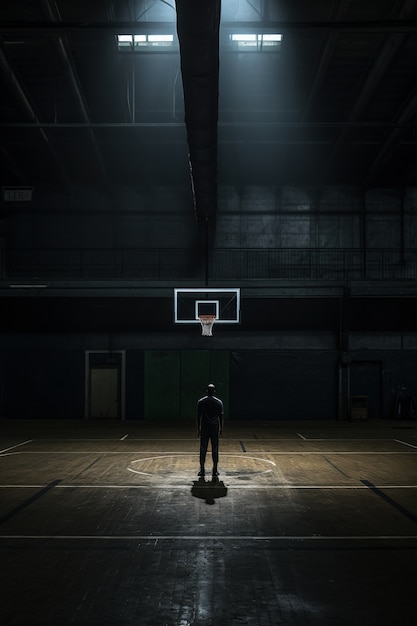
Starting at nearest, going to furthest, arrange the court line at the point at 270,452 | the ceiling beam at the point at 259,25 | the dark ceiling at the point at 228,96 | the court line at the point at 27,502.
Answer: the court line at the point at 27,502
the ceiling beam at the point at 259,25
the court line at the point at 270,452
the dark ceiling at the point at 228,96

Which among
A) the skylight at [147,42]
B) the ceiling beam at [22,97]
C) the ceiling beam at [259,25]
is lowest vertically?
the ceiling beam at [259,25]

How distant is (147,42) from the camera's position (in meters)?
20.5

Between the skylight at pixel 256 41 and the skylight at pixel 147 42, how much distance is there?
2218 mm

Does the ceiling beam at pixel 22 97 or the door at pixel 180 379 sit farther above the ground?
the ceiling beam at pixel 22 97

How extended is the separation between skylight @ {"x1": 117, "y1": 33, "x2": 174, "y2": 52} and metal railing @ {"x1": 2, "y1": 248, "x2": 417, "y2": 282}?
932cm

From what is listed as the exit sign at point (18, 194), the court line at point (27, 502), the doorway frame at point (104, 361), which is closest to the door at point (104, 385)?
the doorway frame at point (104, 361)

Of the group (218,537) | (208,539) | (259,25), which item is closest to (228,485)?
(218,537)

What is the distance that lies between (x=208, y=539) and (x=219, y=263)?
20.5 meters

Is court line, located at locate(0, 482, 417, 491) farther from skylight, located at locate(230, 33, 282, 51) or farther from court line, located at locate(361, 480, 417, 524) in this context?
skylight, located at locate(230, 33, 282, 51)

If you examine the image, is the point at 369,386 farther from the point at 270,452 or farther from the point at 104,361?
the point at 104,361

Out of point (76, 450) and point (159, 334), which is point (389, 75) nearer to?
point (159, 334)

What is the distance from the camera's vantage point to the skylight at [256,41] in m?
20.2

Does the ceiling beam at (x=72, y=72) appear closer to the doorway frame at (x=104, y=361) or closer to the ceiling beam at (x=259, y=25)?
the ceiling beam at (x=259, y=25)

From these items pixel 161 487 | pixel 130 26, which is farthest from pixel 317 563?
pixel 130 26
